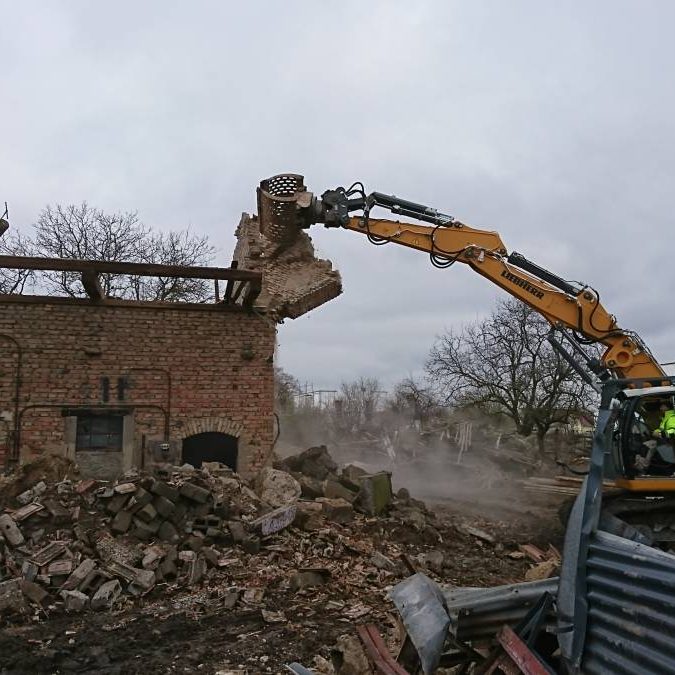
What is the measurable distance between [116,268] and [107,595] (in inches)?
204

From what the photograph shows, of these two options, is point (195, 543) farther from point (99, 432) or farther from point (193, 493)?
point (99, 432)

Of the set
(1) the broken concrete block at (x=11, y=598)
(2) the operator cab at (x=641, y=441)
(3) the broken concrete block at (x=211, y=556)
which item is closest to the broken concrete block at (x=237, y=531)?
(3) the broken concrete block at (x=211, y=556)

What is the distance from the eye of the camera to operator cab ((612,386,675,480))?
633 cm

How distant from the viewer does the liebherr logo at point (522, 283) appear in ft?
30.1

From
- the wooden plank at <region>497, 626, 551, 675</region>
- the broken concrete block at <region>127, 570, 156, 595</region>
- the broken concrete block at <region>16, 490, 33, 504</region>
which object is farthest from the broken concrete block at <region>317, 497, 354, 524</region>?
the wooden plank at <region>497, 626, 551, 675</region>

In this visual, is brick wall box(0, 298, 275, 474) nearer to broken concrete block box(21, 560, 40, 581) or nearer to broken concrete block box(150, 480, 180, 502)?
broken concrete block box(150, 480, 180, 502)

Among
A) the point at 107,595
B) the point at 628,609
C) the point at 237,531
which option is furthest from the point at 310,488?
the point at 628,609

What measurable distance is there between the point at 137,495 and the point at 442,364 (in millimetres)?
20176

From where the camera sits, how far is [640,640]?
2.82 metres

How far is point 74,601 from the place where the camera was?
718cm

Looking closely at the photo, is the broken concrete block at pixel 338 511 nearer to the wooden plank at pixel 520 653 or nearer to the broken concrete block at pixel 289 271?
the broken concrete block at pixel 289 271

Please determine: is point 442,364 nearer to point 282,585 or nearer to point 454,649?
point 282,585

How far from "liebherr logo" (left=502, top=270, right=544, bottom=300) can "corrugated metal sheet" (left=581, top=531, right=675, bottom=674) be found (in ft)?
20.7

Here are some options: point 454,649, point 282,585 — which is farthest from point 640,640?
point 282,585
